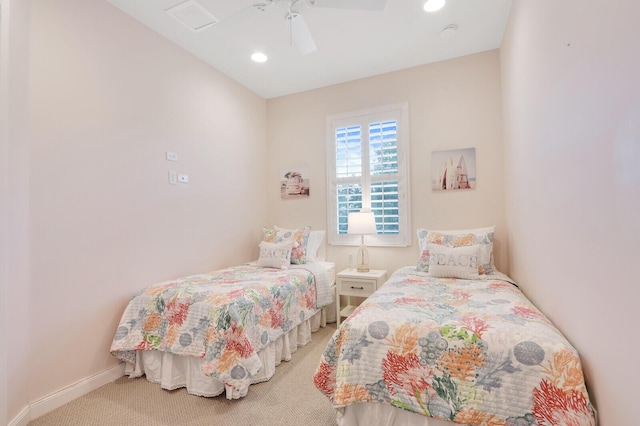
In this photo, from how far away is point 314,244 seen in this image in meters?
3.59

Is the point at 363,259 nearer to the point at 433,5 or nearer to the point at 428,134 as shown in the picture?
the point at 428,134

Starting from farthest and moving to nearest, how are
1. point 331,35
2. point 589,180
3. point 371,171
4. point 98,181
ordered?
point 371,171 → point 331,35 → point 98,181 → point 589,180

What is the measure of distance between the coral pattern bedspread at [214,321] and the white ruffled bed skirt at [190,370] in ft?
0.29

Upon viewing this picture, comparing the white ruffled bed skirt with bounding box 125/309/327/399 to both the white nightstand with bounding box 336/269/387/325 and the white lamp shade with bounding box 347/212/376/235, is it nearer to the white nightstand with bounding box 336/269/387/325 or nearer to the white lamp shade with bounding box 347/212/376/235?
the white nightstand with bounding box 336/269/387/325

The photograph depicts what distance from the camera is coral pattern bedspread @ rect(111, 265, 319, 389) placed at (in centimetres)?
189

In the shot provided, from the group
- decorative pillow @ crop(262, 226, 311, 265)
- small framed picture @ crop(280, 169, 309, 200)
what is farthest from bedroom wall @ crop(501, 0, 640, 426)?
small framed picture @ crop(280, 169, 309, 200)

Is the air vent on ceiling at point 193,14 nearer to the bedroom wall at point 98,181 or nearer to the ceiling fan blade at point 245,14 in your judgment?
the ceiling fan blade at point 245,14

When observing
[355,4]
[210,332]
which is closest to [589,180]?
[355,4]

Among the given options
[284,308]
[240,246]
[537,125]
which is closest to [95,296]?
[284,308]

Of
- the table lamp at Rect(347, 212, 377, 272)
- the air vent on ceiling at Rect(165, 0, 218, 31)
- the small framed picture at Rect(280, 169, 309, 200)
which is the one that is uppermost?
the air vent on ceiling at Rect(165, 0, 218, 31)

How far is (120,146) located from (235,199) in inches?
54.8

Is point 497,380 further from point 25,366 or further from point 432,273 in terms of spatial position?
point 25,366

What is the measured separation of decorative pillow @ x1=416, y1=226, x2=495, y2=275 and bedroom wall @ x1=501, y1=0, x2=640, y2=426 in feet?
1.59

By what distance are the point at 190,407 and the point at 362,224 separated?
2127mm
